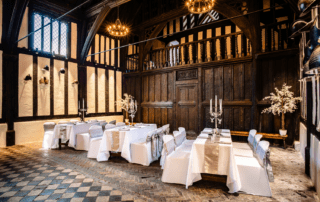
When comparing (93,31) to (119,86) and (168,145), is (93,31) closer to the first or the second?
(119,86)

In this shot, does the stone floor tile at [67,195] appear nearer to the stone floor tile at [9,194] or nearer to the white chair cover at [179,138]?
the stone floor tile at [9,194]

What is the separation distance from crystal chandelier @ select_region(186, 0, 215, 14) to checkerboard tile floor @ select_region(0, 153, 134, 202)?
514 cm

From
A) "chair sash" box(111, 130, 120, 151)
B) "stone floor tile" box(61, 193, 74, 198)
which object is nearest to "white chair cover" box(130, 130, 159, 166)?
"chair sash" box(111, 130, 120, 151)

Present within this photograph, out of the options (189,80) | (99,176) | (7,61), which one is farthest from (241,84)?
(7,61)

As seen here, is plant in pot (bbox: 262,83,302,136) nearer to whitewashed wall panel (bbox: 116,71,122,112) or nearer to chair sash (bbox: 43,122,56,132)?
whitewashed wall panel (bbox: 116,71,122,112)

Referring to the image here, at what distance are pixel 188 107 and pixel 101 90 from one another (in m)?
5.10

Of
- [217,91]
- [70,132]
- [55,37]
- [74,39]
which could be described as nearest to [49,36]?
[55,37]

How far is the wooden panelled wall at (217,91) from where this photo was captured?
6.34m

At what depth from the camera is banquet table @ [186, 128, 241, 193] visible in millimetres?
2982

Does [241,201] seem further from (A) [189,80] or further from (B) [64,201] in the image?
(A) [189,80]

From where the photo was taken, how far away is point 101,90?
9742 millimetres

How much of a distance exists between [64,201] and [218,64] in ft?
23.2

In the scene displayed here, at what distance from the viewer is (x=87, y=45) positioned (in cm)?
859

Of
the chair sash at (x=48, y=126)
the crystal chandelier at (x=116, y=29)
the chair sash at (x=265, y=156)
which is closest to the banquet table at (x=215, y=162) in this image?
the chair sash at (x=265, y=156)
